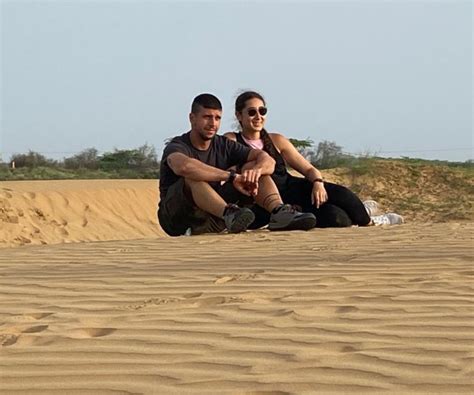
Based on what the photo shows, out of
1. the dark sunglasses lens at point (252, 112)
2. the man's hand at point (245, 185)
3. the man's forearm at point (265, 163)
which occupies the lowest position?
the man's hand at point (245, 185)

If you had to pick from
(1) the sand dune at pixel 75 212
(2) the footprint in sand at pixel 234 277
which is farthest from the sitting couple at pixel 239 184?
(1) the sand dune at pixel 75 212

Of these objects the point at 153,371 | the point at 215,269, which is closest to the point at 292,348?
the point at 153,371

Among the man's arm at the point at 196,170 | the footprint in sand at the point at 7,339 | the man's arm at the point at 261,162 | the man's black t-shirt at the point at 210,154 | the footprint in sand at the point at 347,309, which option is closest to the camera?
the footprint in sand at the point at 7,339

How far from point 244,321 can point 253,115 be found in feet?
12.9

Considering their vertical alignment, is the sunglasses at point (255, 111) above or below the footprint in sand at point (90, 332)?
above

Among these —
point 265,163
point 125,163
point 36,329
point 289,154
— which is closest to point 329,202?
point 289,154

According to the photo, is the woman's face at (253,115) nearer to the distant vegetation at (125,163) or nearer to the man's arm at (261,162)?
the man's arm at (261,162)

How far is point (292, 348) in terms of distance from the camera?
10.2 feet

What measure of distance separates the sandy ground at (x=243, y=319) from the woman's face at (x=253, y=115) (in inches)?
54.8

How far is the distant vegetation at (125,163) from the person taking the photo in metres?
22.5

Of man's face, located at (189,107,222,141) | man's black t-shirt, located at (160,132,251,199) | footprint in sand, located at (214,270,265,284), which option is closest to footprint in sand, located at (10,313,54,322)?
footprint in sand, located at (214,270,265,284)

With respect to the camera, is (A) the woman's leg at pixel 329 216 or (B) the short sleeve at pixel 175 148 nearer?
(B) the short sleeve at pixel 175 148

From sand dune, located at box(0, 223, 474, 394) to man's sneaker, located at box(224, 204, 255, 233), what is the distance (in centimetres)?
74

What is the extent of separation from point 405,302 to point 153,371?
139 cm
